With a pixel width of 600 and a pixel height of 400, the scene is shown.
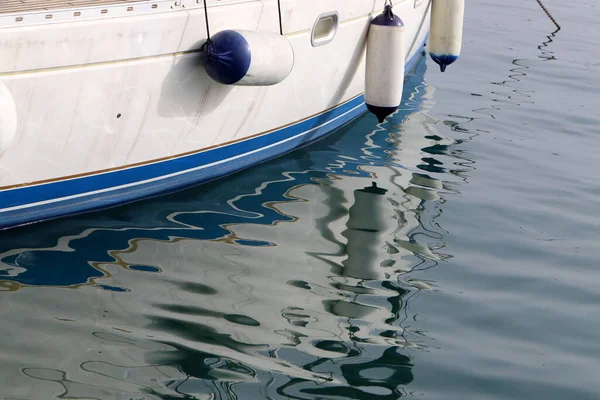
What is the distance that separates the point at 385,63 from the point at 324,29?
540mm

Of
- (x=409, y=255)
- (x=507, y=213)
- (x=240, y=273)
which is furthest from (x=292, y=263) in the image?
(x=507, y=213)

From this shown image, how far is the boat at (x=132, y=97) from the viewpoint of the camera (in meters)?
4.46

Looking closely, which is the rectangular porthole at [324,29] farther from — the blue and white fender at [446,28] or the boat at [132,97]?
the blue and white fender at [446,28]

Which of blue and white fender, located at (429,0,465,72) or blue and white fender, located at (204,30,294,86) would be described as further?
blue and white fender, located at (429,0,465,72)

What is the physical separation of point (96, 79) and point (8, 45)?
557mm

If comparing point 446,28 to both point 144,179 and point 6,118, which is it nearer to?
point 144,179

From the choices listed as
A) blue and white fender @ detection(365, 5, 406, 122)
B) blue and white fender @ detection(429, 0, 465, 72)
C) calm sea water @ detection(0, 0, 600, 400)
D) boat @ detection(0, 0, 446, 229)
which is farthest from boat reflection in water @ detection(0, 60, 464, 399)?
blue and white fender @ detection(429, 0, 465, 72)

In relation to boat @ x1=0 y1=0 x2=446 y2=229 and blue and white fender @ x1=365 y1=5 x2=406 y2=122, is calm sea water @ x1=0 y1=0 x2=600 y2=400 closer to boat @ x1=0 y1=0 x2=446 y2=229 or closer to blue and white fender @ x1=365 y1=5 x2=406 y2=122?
boat @ x1=0 y1=0 x2=446 y2=229

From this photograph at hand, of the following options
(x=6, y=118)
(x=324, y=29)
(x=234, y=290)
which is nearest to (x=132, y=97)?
(x=6, y=118)

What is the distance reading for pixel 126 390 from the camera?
Answer: 347 cm

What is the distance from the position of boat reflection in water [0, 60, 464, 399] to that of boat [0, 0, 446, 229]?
19 cm

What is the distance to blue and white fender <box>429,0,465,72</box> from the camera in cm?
822

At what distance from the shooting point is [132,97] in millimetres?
4914

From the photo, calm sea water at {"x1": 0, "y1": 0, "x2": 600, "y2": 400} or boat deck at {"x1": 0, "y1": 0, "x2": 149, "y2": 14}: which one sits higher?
boat deck at {"x1": 0, "y1": 0, "x2": 149, "y2": 14}
